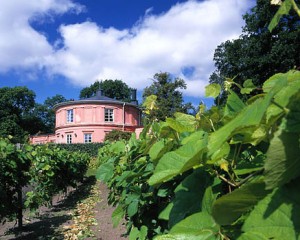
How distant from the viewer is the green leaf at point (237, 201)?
562mm

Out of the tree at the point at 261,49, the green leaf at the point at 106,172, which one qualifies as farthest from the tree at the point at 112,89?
the green leaf at the point at 106,172

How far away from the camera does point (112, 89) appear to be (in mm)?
82250

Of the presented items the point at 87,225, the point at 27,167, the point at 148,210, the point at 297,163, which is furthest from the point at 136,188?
the point at 27,167

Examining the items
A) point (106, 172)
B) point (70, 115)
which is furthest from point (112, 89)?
point (106, 172)

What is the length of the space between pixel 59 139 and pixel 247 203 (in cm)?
5463

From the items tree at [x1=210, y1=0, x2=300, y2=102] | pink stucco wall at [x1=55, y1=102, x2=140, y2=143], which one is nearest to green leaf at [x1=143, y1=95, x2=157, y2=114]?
tree at [x1=210, y1=0, x2=300, y2=102]

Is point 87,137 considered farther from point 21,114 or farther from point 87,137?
point 21,114

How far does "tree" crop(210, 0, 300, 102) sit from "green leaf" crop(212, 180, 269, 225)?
88.4ft

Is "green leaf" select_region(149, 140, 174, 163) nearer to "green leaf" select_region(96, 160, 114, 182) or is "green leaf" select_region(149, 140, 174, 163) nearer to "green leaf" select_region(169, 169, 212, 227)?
"green leaf" select_region(169, 169, 212, 227)

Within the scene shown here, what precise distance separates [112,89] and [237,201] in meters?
82.5

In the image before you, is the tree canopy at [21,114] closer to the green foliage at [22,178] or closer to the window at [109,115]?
the window at [109,115]

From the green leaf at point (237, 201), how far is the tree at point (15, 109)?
238 feet

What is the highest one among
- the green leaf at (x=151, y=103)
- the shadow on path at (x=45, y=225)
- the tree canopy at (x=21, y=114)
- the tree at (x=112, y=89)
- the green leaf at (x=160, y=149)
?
the tree at (x=112, y=89)

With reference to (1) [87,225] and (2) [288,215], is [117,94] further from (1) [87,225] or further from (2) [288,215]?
(2) [288,215]
